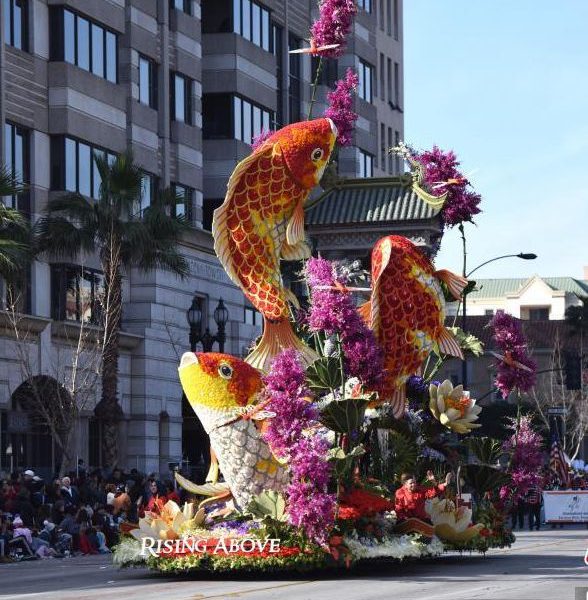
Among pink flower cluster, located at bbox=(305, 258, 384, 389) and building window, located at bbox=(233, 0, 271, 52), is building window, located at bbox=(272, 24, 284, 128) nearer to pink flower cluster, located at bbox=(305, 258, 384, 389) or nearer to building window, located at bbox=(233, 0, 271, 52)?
building window, located at bbox=(233, 0, 271, 52)

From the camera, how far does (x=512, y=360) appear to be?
29.4 meters

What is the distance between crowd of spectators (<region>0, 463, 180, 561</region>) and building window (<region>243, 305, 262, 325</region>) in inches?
830

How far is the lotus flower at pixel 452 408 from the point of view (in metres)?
26.9

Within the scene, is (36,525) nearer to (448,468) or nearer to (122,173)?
(448,468)

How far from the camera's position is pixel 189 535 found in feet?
76.5

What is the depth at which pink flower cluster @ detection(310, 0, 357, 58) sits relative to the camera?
26891 millimetres

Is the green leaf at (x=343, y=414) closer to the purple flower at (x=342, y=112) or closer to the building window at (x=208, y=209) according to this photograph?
the purple flower at (x=342, y=112)

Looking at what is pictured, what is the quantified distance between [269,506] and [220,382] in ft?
6.62

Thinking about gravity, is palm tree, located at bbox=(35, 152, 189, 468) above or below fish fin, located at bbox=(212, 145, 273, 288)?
above

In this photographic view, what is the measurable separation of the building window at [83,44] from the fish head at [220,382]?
80.9 ft

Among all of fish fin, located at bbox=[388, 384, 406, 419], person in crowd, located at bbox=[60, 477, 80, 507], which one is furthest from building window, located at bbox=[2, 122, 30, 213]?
fish fin, located at bbox=[388, 384, 406, 419]

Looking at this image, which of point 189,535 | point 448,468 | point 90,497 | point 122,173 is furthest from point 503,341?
point 122,173

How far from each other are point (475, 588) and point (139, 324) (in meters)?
30.8

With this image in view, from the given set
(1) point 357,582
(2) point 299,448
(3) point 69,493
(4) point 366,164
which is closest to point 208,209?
(4) point 366,164
